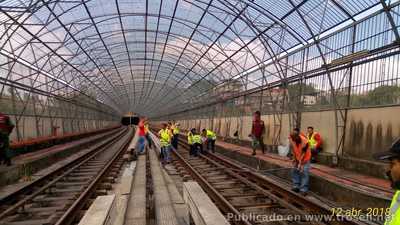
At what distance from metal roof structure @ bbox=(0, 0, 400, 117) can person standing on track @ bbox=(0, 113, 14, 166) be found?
15.8 feet

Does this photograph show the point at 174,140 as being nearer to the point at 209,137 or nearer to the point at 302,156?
the point at 209,137

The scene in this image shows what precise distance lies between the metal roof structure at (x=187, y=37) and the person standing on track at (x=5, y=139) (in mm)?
4828

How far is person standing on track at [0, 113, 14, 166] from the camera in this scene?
46.2 feet

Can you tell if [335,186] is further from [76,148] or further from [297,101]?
[76,148]

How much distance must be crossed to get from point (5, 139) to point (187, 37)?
22168 millimetres

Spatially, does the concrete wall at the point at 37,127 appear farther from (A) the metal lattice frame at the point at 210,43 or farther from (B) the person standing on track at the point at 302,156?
(B) the person standing on track at the point at 302,156

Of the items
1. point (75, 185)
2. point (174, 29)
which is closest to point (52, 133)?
point (174, 29)

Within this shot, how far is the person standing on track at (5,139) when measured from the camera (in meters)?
14.1

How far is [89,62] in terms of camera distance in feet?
143

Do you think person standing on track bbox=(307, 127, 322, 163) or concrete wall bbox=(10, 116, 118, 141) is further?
concrete wall bbox=(10, 116, 118, 141)

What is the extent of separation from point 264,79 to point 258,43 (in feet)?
9.47

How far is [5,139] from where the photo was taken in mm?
14164

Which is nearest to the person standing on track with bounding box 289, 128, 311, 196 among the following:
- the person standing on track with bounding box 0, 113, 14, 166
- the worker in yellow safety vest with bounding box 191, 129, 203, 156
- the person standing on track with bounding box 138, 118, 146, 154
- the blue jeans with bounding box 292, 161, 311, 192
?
the blue jeans with bounding box 292, 161, 311, 192

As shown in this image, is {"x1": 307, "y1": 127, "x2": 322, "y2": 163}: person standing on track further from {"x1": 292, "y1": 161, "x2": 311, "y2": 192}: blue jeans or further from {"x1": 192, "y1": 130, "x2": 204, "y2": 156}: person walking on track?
{"x1": 192, "y1": 130, "x2": 204, "y2": 156}: person walking on track
